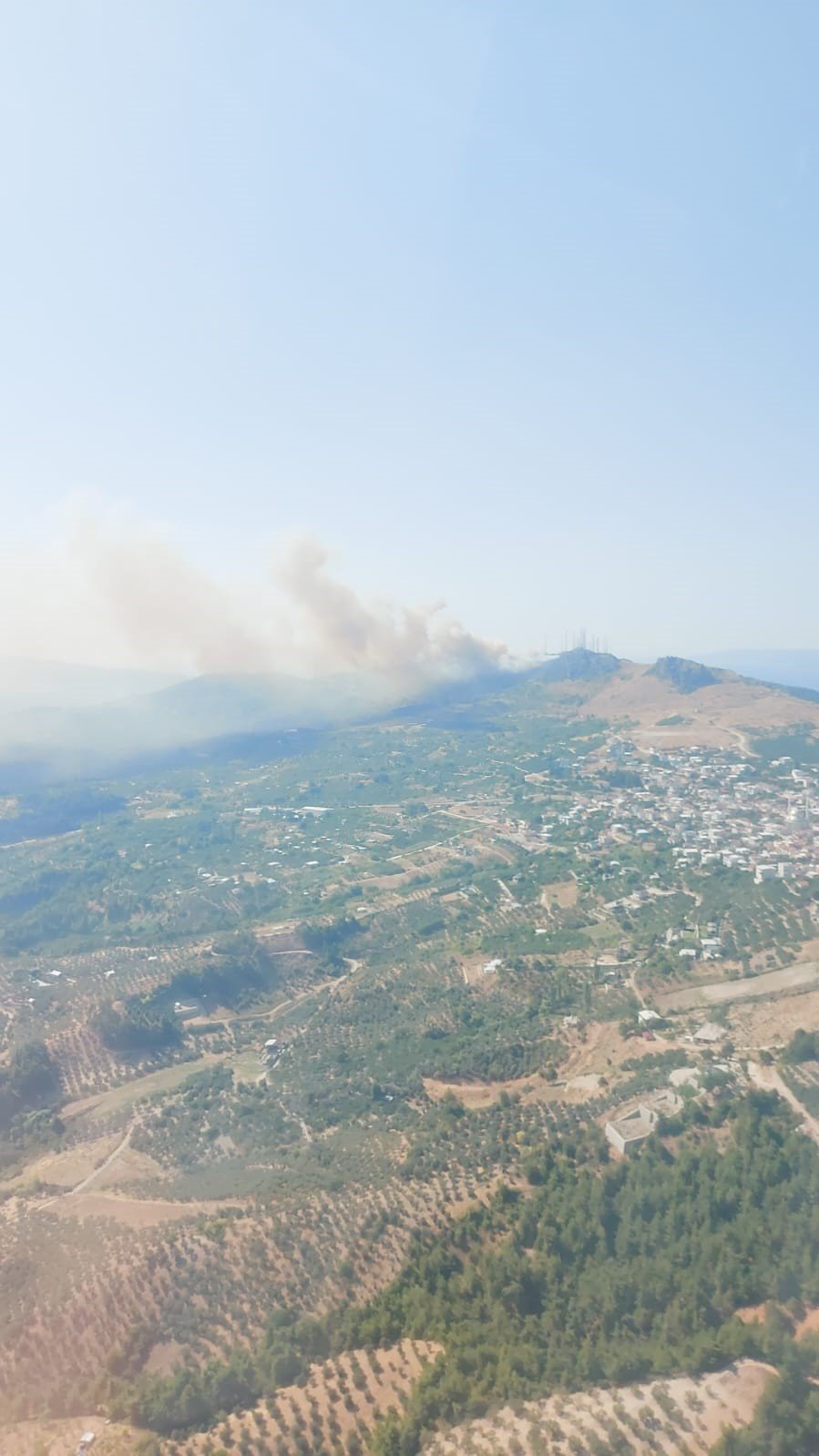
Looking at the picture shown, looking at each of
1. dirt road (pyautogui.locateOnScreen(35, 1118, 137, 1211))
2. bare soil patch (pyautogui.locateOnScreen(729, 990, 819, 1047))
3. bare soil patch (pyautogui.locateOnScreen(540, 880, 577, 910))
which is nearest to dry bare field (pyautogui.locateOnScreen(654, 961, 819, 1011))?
bare soil patch (pyautogui.locateOnScreen(729, 990, 819, 1047))

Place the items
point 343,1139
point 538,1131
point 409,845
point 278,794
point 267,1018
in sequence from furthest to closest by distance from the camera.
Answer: point 278,794
point 409,845
point 267,1018
point 343,1139
point 538,1131

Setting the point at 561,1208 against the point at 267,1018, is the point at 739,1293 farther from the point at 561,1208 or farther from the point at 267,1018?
the point at 267,1018

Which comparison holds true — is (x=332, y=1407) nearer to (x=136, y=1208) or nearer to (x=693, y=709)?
(x=136, y=1208)

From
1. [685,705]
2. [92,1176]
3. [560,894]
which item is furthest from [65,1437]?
[685,705]

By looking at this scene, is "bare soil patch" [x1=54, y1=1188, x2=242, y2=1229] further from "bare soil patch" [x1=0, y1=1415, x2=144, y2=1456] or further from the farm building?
the farm building

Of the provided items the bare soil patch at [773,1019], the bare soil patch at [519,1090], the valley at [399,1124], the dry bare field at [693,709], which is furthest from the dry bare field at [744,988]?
the dry bare field at [693,709]

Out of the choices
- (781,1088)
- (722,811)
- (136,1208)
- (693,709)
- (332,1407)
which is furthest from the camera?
(693,709)

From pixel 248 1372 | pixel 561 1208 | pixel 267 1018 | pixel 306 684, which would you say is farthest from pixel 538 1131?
pixel 306 684

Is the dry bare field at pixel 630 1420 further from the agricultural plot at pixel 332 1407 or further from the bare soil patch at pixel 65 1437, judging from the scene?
the bare soil patch at pixel 65 1437
